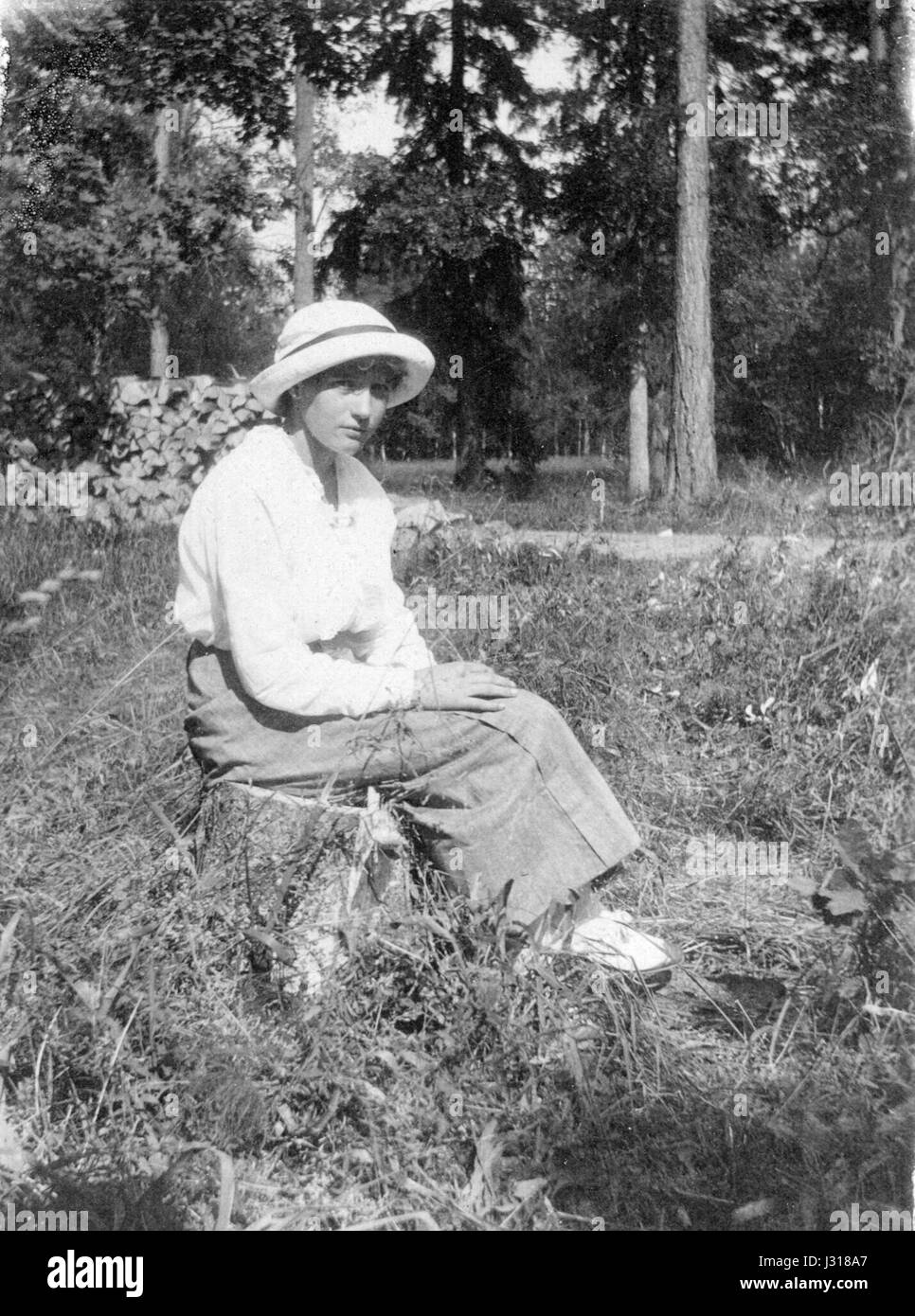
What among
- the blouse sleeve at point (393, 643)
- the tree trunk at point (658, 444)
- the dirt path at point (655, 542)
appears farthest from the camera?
the tree trunk at point (658, 444)

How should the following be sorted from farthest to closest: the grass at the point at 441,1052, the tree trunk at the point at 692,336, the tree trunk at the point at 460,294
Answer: the tree trunk at the point at 692,336 < the tree trunk at the point at 460,294 < the grass at the point at 441,1052

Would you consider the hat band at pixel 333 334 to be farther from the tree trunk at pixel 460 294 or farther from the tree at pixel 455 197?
the tree trunk at pixel 460 294

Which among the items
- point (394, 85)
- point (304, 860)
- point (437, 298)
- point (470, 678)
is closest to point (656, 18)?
point (437, 298)

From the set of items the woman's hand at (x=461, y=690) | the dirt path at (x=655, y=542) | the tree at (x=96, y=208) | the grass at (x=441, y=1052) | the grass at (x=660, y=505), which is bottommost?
the grass at (x=441, y=1052)

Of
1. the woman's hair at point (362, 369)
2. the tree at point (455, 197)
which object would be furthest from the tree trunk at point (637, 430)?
the woman's hair at point (362, 369)

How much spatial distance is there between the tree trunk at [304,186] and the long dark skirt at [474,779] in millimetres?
3009

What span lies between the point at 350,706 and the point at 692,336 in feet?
16.2

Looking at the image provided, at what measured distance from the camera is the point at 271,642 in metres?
2.35

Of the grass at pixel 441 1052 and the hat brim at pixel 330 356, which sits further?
the hat brim at pixel 330 356

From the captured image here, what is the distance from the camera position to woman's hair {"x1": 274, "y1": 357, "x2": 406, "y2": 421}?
2.51 metres

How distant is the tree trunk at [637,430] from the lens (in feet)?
25.1

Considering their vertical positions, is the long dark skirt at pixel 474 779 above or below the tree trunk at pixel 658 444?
below

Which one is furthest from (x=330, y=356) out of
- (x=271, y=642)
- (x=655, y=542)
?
(x=655, y=542)

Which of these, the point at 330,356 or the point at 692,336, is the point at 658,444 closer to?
the point at 692,336
